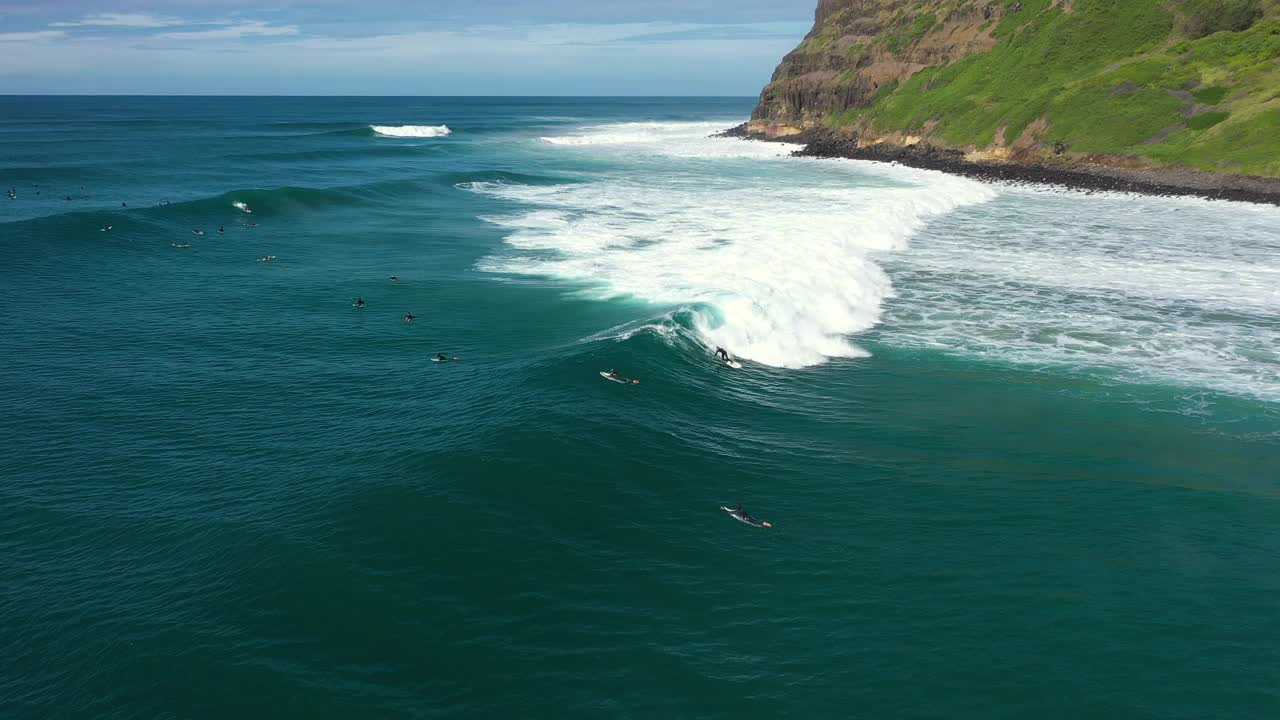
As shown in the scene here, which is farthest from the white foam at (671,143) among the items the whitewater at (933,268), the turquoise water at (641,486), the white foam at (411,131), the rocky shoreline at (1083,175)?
the turquoise water at (641,486)

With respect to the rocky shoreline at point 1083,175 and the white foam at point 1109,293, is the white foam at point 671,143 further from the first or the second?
the white foam at point 1109,293

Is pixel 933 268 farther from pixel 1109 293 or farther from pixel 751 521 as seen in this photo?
pixel 751 521

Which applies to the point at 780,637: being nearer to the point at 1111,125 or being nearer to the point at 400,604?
A: the point at 400,604

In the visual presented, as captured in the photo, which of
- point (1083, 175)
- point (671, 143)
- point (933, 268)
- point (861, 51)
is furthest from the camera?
point (671, 143)

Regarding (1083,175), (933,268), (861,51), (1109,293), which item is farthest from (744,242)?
(861,51)

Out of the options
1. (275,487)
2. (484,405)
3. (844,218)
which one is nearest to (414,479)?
(275,487)

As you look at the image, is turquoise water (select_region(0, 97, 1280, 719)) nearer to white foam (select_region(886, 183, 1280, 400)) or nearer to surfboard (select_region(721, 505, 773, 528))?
surfboard (select_region(721, 505, 773, 528))

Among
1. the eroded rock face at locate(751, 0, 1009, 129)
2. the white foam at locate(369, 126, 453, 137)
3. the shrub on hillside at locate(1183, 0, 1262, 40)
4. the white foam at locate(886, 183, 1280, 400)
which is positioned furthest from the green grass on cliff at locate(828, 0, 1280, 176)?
the white foam at locate(369, 126, 453, 137)
